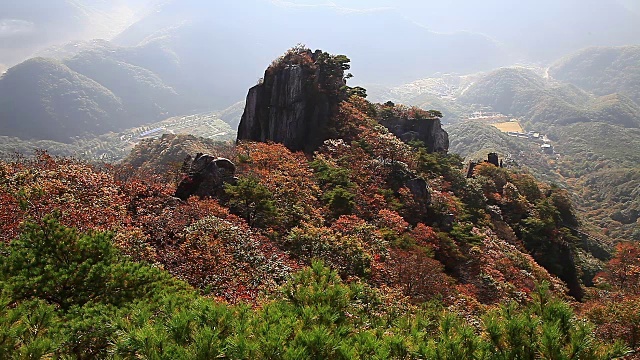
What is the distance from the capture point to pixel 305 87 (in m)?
41.1

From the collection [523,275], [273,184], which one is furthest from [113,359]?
[523,275]

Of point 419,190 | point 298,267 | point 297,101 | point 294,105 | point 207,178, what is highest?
point 297,101

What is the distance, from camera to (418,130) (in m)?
51.2

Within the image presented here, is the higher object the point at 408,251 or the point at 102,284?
the point at 102,284

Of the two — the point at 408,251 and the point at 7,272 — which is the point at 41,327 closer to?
the point at 7,272

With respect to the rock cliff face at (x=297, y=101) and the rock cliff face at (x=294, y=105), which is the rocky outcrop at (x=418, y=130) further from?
the rock cliff face at (x=294, y=105)

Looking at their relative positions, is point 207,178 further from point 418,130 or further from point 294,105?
point 418,130

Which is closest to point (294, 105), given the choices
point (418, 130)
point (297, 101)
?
point (297, 101)

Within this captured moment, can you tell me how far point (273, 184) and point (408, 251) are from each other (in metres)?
8.94

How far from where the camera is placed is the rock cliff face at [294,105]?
132 feet

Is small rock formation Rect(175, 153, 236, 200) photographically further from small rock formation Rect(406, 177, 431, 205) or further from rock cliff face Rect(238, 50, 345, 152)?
rock cliff face Rect(238, 50, 345, 152)

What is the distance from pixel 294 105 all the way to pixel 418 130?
61.9 ft

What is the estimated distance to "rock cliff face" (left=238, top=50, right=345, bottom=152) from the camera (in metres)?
40.2

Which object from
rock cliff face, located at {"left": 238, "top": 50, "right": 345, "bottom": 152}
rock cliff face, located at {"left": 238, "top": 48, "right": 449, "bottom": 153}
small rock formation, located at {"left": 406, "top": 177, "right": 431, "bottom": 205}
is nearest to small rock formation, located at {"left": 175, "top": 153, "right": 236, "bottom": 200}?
small rock formation, located at {"left": 406, "top": 177, "right": 431, "bottom": 205}
